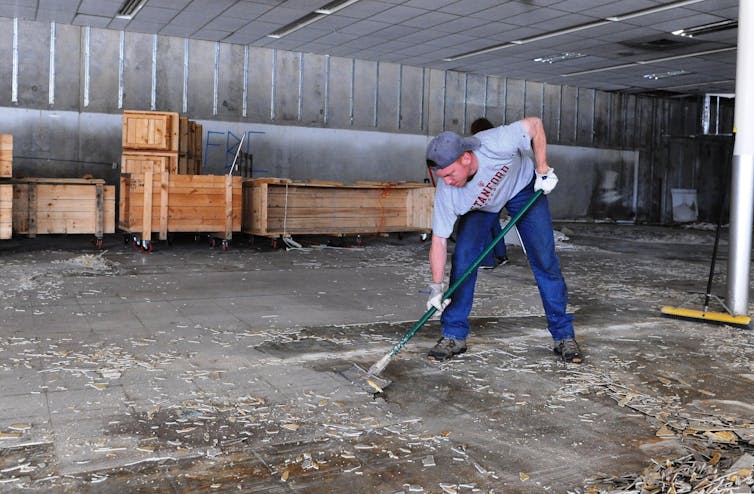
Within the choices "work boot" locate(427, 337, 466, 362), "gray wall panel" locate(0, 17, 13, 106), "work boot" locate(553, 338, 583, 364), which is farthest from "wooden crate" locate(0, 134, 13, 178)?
"work boot" locate(553, 338, 583, 364)

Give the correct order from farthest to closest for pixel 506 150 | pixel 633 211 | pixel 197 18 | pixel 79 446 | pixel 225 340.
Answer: pixel 633 211
pixel 197 18
pixel 225 340
pixel 506 150
pixel 79 446

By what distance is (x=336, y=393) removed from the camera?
4.38m

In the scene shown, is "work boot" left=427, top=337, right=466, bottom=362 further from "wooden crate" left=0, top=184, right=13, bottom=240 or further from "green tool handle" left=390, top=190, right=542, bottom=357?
"wooden crate" left=0, top=184, right=13, bottom=240

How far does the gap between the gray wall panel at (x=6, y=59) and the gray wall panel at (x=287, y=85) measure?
5876mm

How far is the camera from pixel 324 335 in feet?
20.0

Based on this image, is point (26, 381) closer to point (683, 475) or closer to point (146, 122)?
point (683, 475)

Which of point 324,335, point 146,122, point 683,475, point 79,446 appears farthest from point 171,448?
point 146,122

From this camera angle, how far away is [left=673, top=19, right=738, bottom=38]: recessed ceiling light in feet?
47.1

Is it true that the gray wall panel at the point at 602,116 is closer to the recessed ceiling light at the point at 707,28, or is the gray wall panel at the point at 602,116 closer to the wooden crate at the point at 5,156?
the recessed ceiling light at the point at 707,28

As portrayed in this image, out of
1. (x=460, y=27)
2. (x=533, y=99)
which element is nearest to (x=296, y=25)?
(x=460, y=27)

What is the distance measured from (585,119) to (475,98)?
15.0ft

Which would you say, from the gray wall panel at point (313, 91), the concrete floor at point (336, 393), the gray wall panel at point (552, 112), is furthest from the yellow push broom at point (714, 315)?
the gray wall panel at point (552, 112)

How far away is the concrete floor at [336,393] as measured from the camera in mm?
3219

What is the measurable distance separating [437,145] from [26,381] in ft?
9.88
